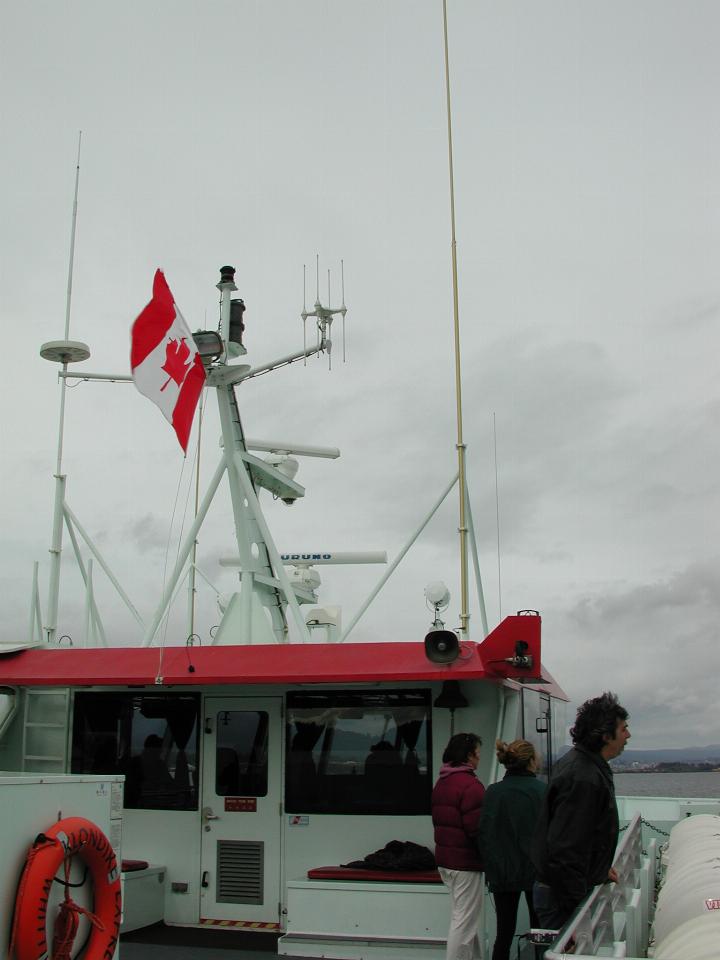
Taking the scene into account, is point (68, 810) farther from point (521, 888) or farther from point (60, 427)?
point (60, 427)

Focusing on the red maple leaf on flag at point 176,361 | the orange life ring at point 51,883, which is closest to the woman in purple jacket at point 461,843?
the orange life ring at point 51,883

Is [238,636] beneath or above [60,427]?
beneath

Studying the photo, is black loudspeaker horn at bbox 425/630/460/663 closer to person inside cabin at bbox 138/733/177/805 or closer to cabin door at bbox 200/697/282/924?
cabin door at bbox 200/697/282/924

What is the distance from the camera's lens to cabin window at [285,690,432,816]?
8773mm

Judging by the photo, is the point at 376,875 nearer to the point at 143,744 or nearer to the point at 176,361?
the point at 143,744

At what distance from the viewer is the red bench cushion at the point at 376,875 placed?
26.5ft

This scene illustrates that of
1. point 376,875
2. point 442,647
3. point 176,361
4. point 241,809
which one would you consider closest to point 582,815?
point 442,647

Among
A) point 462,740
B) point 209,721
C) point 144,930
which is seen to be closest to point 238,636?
point 209,721

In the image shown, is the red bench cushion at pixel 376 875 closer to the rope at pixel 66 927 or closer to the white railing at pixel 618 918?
the white railing at pixel 618 918

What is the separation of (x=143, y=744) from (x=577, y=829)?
5.76m

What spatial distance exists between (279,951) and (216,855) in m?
1.35

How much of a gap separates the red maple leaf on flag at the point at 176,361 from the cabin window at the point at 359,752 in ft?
9.83

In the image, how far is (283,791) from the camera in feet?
29.8

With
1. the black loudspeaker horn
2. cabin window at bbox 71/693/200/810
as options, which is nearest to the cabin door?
cabin window at bbox 71/693/200/810
